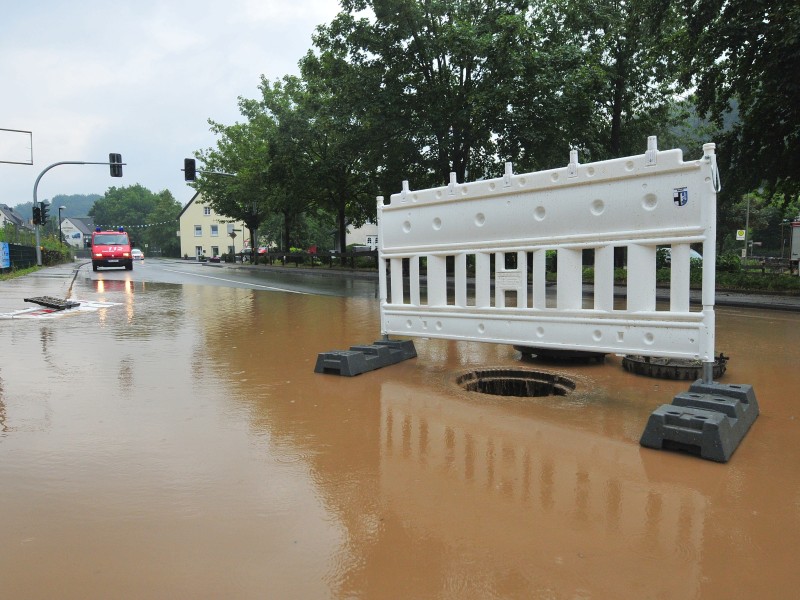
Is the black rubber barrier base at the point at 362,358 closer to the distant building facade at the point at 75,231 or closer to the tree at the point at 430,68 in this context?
the tree at the point at 430,68

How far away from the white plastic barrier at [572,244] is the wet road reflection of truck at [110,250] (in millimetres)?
32270

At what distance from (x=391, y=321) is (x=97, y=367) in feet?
9.75

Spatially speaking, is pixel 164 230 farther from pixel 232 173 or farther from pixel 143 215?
pixel 232 173

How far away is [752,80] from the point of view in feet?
49.4

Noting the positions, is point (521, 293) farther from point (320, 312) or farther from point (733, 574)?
point (320, 312)

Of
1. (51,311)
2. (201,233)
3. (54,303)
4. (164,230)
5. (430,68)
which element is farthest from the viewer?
(164,230)

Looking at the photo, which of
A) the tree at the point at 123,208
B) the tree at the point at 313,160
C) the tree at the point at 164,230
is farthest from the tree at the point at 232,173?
the tree at the point at 123,208

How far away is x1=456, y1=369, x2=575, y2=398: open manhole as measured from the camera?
5.11 m

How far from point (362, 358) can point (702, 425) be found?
3005 mm

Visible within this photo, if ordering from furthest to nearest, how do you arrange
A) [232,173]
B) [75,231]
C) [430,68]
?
[75,231], [232,173], [430,68]

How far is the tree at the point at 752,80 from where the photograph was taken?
12.8 m

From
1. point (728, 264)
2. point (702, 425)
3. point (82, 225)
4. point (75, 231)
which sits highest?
point (82, 225)

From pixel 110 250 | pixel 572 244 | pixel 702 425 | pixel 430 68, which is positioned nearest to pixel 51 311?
pixel 572 244

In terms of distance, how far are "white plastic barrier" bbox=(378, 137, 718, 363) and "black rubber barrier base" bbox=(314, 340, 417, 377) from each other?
0.29 metres
